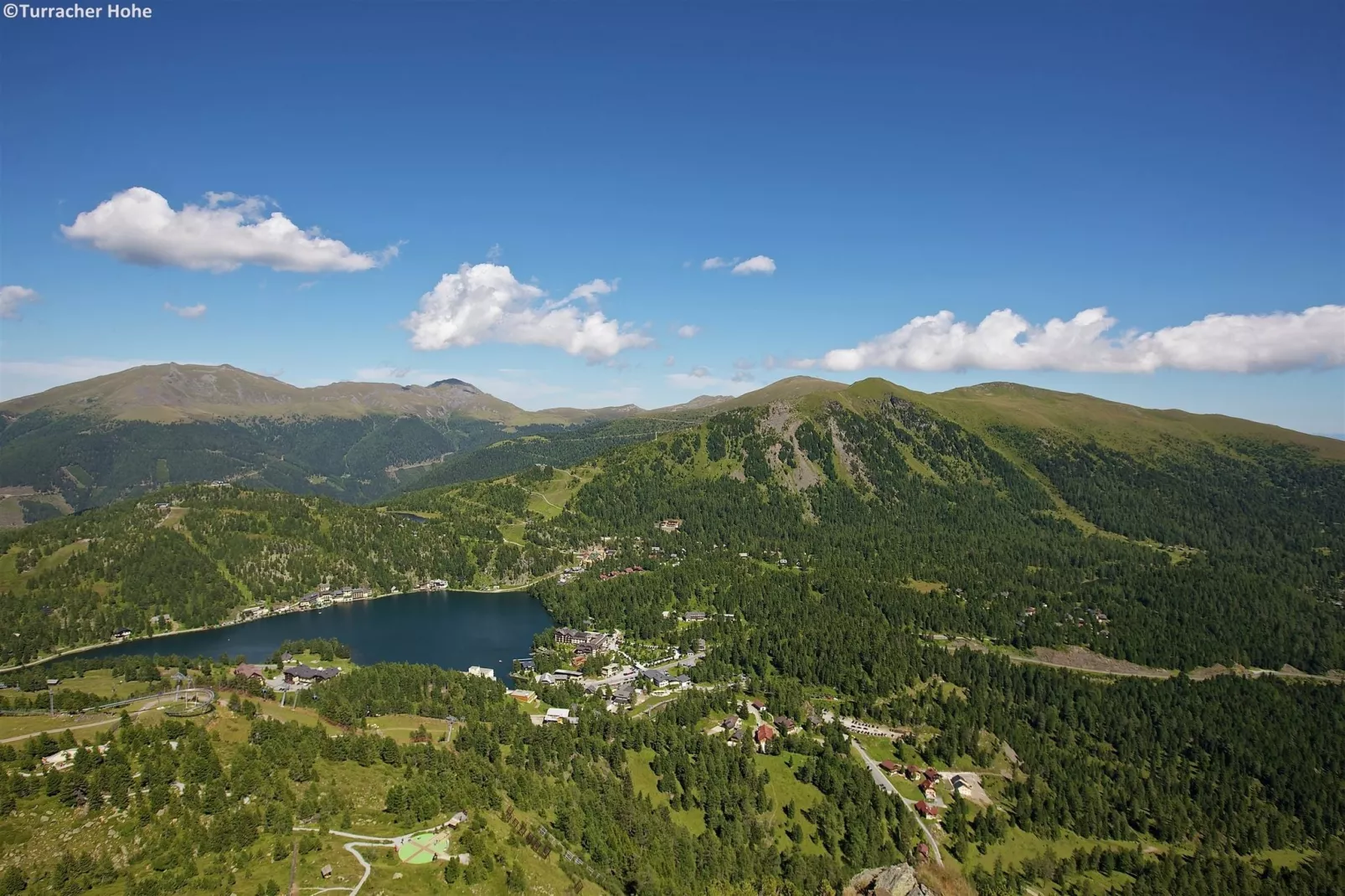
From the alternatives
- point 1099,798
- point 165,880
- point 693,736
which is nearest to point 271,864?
point 165,880

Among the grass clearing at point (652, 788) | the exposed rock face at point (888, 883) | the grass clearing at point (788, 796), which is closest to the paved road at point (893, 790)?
the grass clearing at point (788, 796)

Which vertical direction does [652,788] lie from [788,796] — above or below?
above

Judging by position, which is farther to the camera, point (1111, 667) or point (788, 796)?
point (1111, 667)

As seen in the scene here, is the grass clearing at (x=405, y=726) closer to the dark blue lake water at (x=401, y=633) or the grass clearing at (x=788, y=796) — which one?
the dark blue lake water at (x=401, y=633)

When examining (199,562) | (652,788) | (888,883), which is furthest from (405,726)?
(199,562)

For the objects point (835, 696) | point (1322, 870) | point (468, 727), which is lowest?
point (1322, 870)

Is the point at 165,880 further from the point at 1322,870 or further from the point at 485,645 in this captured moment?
the point at 1322,870

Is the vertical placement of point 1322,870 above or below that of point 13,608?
below

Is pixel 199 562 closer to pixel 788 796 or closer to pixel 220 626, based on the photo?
pixel 220 626
